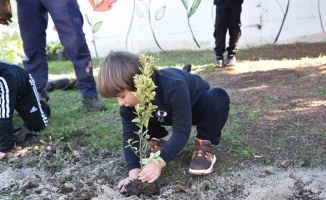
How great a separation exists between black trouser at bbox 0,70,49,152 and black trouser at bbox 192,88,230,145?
134cm

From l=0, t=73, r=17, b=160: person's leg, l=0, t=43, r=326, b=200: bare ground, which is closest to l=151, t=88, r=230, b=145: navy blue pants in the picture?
l=0, t=43, r=326, b=200: bare ground

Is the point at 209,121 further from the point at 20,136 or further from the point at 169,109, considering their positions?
the point at 20,136

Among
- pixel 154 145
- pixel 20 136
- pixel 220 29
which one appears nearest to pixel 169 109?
pixel 154 145

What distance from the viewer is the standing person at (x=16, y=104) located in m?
2.91

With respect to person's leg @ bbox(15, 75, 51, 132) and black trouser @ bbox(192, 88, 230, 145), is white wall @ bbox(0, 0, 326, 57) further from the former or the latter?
black trouser @ bbox(192, 88, 230, 145)

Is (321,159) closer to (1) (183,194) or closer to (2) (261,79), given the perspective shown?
(1) (183,194)

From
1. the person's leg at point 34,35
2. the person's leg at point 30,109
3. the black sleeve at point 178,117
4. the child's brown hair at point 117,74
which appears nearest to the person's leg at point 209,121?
the black sleeve at point 178,117

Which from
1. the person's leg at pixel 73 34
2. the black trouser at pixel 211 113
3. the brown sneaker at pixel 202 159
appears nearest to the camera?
the brown sneaker at pixel 202 159

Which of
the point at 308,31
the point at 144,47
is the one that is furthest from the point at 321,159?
the point at 144,47

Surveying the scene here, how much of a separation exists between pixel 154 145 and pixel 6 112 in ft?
3.56

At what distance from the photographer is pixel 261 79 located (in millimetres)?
4652

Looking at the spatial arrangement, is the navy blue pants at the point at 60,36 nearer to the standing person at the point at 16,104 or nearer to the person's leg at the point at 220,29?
the standing person at the point at 16,104

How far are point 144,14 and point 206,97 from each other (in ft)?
→ 17.9

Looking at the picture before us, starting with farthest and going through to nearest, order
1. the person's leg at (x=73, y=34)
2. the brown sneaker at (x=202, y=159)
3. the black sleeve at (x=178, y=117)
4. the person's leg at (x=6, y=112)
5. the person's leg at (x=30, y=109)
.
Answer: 1. the person's leg at (x=73, y=34)
2. the person's leg at (x=30, y=109)
3. the person's leg at (x=6, y=112)
4. the brown sneaker at (x=202, y=159)
5. the black sleeve at (x=178, y=117)
